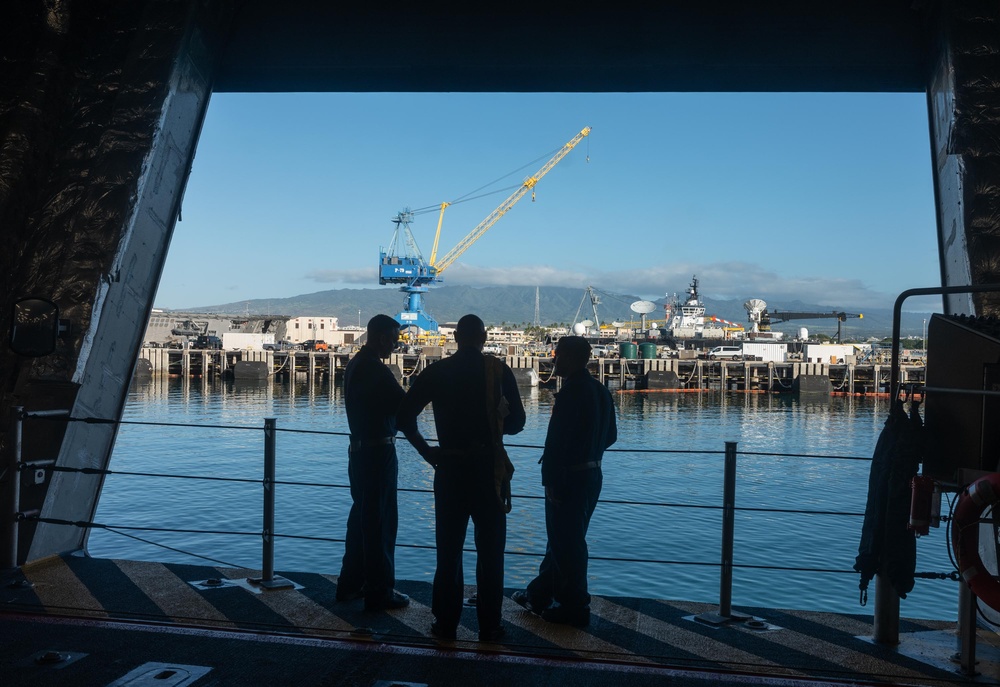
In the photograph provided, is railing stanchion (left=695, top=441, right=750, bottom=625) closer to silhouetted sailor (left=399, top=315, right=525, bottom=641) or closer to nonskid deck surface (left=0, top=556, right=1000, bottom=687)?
nonskid deck surface (left=0, top=556, right=1000, bottom=687)

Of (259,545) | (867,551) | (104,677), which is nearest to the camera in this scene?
(104,677)

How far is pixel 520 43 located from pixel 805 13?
1.96 meters

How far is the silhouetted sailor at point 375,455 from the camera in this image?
14.7ft

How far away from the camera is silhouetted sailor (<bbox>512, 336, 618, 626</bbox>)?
4297 millimetres

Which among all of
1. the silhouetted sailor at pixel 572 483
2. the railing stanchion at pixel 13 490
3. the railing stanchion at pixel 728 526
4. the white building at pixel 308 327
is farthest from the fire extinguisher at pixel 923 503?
the white building at pixel 308 327

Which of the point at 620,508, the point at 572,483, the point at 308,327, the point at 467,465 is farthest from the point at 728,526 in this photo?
the point at 308,327

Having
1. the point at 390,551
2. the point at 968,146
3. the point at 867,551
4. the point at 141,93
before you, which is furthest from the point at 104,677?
the point at 968,146

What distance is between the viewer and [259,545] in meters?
12.6

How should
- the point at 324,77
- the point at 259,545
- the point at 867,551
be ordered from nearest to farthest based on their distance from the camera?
1. the point at 867,551
2. the point at 324,77
3. the point at 259,545

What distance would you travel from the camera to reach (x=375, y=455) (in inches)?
177

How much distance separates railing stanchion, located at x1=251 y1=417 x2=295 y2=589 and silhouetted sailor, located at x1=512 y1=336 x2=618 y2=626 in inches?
61.3

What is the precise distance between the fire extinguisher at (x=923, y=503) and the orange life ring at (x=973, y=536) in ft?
0.32

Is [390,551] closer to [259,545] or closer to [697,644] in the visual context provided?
[697,644]

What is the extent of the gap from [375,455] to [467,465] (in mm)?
711
